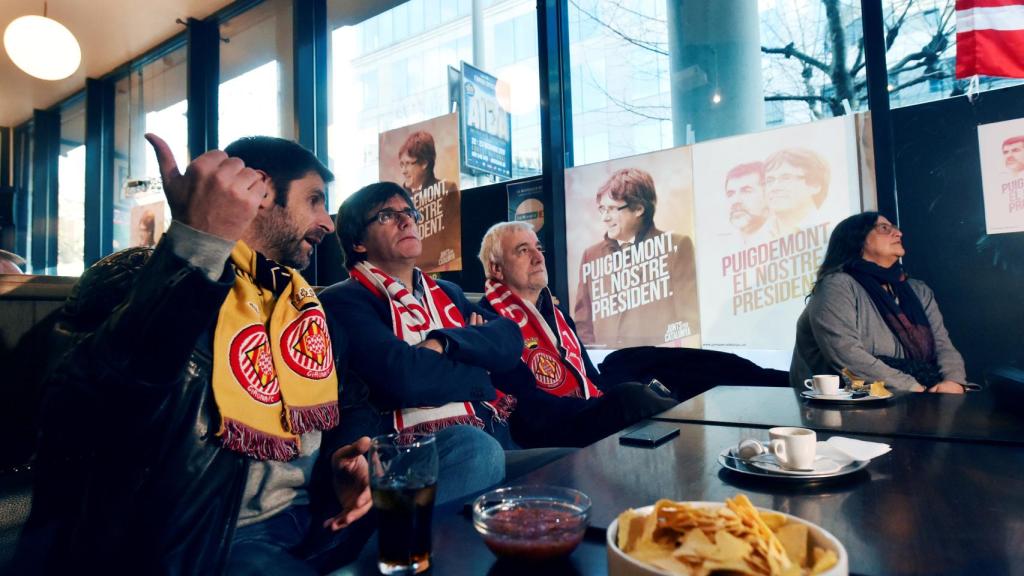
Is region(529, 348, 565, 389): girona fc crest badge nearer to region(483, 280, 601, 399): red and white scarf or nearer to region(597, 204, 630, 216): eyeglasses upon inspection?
region(483, 280, 601, 399): red and white scarf

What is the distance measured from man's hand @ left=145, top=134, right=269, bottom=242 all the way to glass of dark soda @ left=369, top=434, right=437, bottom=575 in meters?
0.52

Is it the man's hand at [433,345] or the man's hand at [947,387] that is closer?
the man's hand at [433,345]

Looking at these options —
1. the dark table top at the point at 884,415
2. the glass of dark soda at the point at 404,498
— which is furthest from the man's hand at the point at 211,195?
the dark table top at the point at 884,415

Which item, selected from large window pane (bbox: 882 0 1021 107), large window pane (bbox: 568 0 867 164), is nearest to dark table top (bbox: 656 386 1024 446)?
large window pane (bbox: 882 0 1021 107)

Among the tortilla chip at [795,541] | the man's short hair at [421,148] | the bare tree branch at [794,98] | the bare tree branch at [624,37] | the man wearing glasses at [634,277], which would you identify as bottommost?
the tortilla chip at [795,541]

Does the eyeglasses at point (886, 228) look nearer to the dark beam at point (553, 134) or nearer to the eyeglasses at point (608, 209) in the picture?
the eyeglasses at point (608, 209)

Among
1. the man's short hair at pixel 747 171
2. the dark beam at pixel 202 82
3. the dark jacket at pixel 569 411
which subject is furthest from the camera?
the dark beam at pixel 202 82

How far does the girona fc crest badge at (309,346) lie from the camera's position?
1.32 metres

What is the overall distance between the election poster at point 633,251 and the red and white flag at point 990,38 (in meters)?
1.35

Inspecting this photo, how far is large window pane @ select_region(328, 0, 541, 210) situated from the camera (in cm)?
415

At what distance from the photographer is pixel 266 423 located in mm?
1179

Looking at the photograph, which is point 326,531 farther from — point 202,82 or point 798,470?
point 202,82

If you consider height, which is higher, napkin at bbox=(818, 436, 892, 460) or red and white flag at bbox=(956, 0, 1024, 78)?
red and white flag at bbox=(956, 0, 1024, 78)

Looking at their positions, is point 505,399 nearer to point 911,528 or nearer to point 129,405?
point 129,405
